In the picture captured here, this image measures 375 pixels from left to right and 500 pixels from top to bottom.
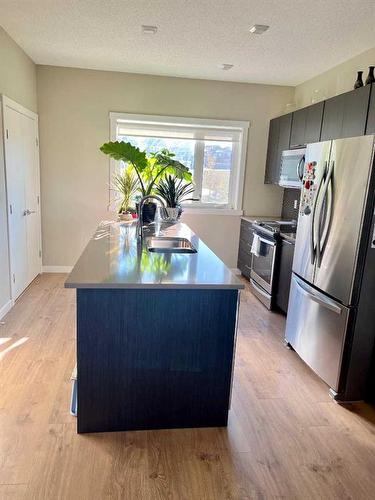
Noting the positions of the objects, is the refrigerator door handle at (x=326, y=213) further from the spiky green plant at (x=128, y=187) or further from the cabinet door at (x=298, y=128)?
the spiky green plant at (x=128, y=187)

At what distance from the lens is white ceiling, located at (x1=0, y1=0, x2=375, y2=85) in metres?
2.77

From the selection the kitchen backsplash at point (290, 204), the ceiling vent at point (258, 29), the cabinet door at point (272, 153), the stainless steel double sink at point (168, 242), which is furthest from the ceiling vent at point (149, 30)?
the kitchen backsplash at point (290, 204)

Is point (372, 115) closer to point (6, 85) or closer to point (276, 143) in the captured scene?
point (276, 143)

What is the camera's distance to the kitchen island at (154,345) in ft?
6.36

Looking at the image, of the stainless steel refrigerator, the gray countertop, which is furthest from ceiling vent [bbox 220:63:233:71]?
the gray countertop

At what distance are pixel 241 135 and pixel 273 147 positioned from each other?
20.1 inches

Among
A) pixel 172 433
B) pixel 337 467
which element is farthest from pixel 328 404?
pixel 172 433

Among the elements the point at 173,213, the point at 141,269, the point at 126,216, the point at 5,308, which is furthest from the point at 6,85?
the point at 141,269

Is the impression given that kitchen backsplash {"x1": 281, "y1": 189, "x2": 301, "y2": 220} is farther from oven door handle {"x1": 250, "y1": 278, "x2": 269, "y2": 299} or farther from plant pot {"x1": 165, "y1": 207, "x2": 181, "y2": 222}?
plant pot {"x1": 165, "y1": 207, "x2": 181, "y2": 222}

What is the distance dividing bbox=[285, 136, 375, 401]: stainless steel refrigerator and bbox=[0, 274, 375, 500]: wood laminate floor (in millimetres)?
248

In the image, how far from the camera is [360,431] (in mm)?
2221

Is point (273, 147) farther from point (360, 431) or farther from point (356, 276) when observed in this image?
point (360, 431)

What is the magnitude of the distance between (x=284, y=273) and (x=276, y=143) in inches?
78.2

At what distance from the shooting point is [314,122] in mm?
3834
